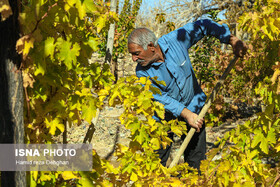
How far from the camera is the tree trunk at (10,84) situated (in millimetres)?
1099

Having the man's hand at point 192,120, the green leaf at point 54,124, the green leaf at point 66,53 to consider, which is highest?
the green leaf at point 66,53

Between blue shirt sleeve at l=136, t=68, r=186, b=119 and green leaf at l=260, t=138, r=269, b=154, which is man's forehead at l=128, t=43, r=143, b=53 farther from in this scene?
A: green leaf at l=260, t=138, r=269, b=154

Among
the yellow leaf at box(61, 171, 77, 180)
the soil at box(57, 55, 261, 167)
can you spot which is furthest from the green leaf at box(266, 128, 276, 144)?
the soil at box(57, 55, 261, 167)

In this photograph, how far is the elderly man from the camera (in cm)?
252

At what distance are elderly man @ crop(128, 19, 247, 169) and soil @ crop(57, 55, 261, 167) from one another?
1983mm

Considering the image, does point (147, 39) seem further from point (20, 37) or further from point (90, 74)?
point (20, 37)

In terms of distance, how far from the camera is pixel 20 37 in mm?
1141

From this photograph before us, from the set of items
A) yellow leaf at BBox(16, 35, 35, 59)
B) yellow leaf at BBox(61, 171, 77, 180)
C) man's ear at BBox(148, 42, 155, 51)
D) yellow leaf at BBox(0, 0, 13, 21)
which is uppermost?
yellow leaf at BBox(0, 0, 13, 21)

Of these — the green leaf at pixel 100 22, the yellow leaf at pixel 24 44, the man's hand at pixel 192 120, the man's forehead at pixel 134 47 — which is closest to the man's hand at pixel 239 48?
the man's hand at pixel 192 120

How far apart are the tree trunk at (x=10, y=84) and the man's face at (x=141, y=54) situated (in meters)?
1.43

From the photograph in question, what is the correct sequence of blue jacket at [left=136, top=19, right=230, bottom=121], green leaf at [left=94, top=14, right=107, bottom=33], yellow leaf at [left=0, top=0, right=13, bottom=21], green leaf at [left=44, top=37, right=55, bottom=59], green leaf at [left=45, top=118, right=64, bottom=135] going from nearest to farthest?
yellow leaf at [left=0, top=0, right=13, bottom=21] < green leaf at [left=44, top=37, right=55, bottom=59] < green leaf at [left=45, top=118, right=64, bottom=135] < green leaf at [left=94, top=14, right=107, bottom=33] < blue jacket at [left=136, top=19, right=230, bottom=121]

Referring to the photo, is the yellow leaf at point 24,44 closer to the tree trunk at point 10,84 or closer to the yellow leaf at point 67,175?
Answer: the tree trunk at point 10,84

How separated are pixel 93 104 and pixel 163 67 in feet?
4.30

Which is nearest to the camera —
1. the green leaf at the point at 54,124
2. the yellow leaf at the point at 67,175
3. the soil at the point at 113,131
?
the green leaf at the point at 54,124
